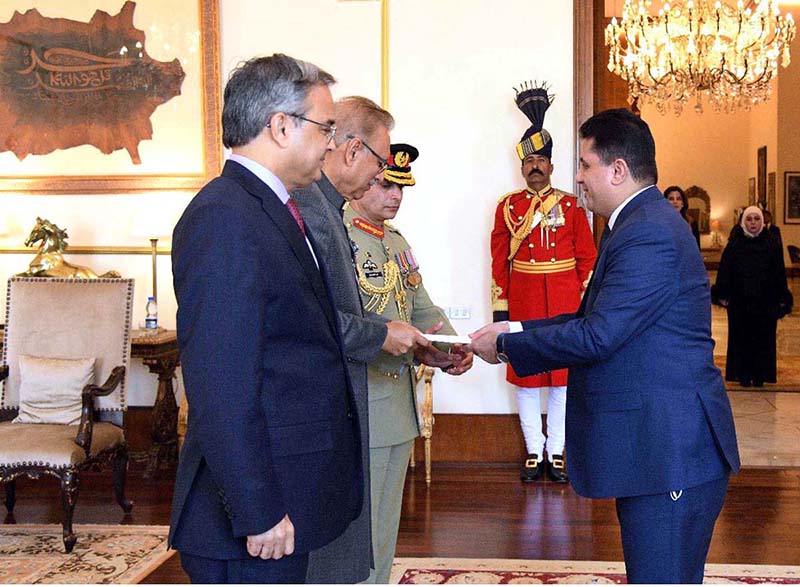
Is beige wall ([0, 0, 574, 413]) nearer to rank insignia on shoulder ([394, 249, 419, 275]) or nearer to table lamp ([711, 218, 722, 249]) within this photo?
rank insignia on shoulder ([394, 249, 419, 275])

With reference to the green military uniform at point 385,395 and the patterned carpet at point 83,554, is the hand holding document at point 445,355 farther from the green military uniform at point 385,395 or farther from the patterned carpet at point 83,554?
the patterned carpet at point 83,554

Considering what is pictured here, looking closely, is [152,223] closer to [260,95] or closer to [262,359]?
[260,95]

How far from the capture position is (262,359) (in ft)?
5.90

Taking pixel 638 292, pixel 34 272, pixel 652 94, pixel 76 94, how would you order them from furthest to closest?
pixel 652 94 → pixel 76 94 → pixel 34 272 → pixel 638 292

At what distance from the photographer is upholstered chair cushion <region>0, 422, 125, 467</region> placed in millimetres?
4418

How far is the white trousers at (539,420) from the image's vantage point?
219 inches

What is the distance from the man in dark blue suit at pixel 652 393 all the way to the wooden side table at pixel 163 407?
11.8ft

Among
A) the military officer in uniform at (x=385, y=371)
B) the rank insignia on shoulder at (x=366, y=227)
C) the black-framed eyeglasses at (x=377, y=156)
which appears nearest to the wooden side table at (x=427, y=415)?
the military officer in uniform at (x=385, y=371)

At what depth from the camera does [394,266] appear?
311cm

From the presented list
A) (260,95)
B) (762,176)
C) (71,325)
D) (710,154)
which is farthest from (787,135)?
(260,95)

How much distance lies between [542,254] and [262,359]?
3.93 m

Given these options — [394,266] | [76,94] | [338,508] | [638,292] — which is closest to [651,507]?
[638,292]

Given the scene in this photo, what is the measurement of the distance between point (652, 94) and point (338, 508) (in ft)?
25.5

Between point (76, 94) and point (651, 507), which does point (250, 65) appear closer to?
point (651, 507)
